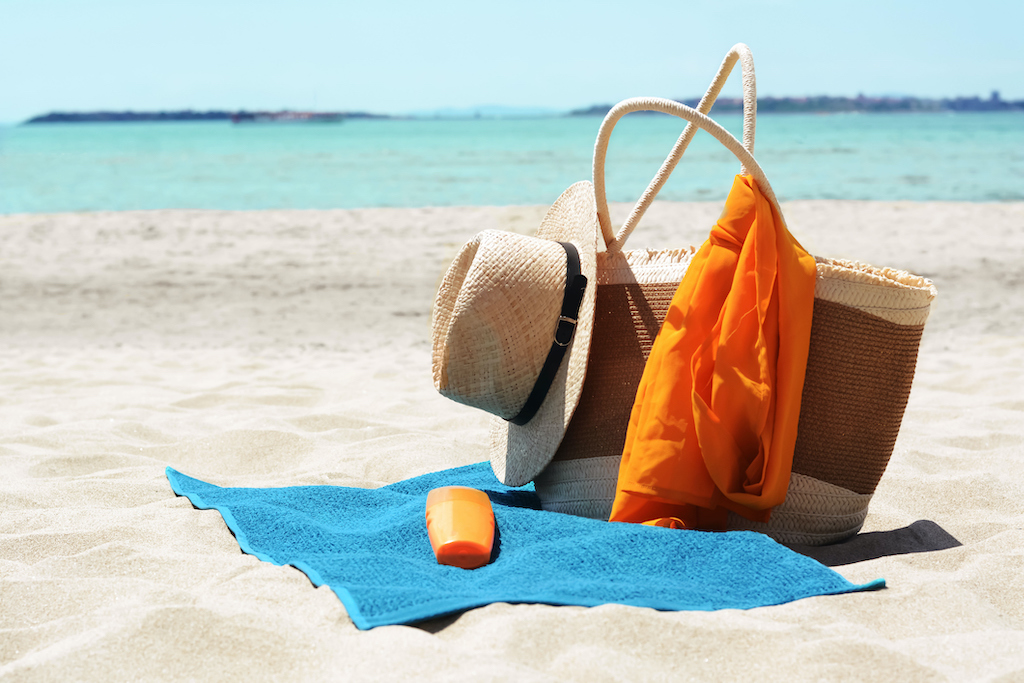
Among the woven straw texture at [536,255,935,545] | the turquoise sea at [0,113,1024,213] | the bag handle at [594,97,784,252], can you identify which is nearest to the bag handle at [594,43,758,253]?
the bag handle at [594,97,784,252]

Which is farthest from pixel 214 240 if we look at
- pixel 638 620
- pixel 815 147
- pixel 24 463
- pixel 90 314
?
pixel 815 147

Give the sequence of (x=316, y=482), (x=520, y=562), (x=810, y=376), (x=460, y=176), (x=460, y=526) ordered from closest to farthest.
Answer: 1. (x=520, y=562)
2. (x=460, y=526)
3. (x=810, y=376)
4. (x=316, y=482)
5. (x=460, y=176)

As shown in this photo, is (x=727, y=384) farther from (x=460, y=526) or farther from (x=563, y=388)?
(x=460, y=526)

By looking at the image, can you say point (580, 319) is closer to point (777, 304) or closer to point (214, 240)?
point (777, 304)

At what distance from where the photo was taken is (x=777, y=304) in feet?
7.20

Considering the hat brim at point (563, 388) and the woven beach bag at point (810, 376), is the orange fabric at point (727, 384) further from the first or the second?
the hat brim at point (563, 388)

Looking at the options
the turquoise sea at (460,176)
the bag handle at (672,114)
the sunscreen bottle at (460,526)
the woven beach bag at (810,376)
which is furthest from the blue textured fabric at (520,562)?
the turquoise sea at (460,176)

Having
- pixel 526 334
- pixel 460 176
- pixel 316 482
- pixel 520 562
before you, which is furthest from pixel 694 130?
pixel 460 176

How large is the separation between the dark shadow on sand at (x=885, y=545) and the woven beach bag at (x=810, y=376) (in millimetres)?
33

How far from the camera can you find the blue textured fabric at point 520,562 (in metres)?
1.80

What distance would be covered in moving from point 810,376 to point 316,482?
1.63m

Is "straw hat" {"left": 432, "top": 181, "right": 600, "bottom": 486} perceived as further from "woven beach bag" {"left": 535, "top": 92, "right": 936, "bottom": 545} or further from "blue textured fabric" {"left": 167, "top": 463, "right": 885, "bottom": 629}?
"blue textured fabric" {"left": 167, "top": 463, "right": 885, "bottom": 629}

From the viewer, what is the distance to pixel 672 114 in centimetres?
216

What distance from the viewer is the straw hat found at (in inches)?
96.4
